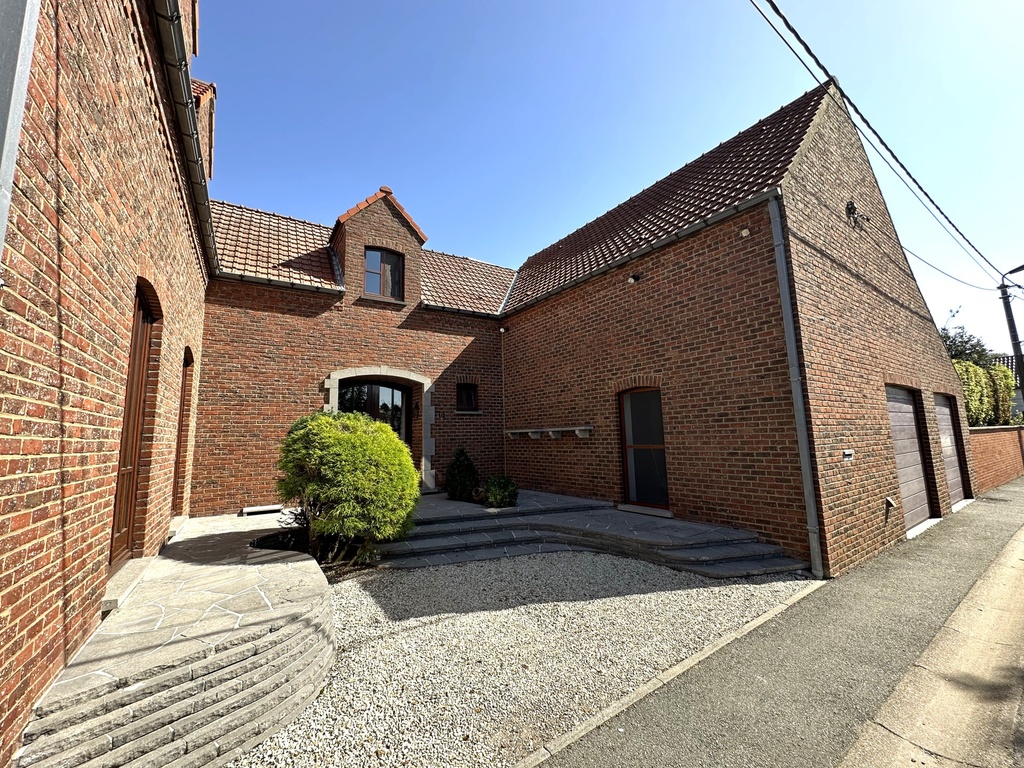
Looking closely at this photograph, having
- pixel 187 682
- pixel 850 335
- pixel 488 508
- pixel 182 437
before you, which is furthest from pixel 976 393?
pixel 182 437

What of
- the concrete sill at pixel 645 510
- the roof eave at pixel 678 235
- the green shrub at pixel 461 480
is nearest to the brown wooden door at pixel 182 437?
the green shrub at pixel 461 480

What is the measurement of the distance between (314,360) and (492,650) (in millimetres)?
7426

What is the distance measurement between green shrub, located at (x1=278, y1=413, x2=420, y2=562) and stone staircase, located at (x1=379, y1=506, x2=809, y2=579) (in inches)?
26.4

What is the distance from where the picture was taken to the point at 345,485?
5086mm

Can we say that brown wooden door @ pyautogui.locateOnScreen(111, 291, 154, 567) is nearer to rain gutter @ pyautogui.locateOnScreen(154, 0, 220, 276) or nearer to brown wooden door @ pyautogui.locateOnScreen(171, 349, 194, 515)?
rain gutter @ pyautogui.locateOnScreen(154, 0, 220, 276)

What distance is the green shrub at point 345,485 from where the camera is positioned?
16.7ft

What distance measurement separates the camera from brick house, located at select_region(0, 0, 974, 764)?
2174 millimetres

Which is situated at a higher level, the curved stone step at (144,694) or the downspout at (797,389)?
the downspout at (797,389)

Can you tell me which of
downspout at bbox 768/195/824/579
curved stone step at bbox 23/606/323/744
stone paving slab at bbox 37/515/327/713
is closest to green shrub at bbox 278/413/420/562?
stone paving slab at bbox 37/515/327/713

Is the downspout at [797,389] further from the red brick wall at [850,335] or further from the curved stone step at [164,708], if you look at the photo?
the curved stone step at [164,708]

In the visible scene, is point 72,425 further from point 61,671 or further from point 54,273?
point 61,671

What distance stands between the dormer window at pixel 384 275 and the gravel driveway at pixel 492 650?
6.97 meters

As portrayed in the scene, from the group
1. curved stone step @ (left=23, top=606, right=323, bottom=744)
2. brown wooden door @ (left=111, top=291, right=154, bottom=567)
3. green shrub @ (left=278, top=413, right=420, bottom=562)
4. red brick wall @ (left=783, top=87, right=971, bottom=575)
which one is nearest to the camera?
curved stone step @ (left=23, top=606, right=323, bottom=744)

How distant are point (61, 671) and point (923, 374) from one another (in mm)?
13577
